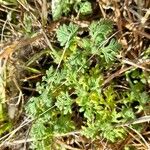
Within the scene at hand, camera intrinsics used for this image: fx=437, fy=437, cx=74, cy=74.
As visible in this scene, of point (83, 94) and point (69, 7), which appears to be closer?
point (83, 94)

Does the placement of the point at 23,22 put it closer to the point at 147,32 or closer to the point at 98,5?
the point at 98,5

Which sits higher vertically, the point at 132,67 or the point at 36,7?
the point at 36,7

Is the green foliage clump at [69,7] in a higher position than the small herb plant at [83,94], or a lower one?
higher

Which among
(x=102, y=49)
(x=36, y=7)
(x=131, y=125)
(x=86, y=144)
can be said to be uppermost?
(x=36, y=7)

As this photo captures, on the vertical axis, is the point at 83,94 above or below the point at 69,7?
below

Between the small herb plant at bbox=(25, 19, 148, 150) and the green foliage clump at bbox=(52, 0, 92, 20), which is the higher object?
the green foliage clump at bbox=(52, 0, 92, 20)

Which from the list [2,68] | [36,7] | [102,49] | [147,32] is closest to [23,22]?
[36,7]

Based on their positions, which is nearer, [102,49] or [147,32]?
[102,49]

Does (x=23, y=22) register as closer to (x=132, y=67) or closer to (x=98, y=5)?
(x=98, y=5)
